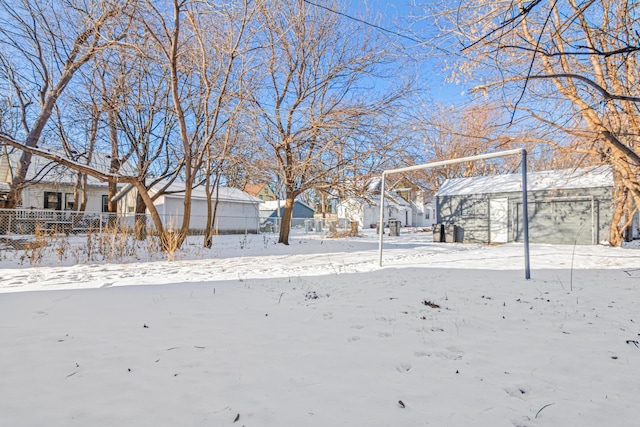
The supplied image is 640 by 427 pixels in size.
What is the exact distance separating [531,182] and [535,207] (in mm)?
1071

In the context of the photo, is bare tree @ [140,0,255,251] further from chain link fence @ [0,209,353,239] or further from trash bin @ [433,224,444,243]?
trash bin @ [433,224,444,243]

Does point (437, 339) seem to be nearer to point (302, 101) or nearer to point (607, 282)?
point (607, 282)

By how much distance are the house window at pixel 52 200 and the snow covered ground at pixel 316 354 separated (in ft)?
58.0

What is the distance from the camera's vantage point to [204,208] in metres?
19.2

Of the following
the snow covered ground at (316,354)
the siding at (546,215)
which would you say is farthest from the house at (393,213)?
the snow covered ground at (316,354)

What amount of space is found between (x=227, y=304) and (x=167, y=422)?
7.52 ft

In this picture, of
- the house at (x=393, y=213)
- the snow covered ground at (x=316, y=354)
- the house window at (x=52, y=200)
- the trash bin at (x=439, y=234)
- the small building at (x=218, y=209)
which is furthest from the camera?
the house at (x=393, y=213)

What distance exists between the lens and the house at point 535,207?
12.6 m

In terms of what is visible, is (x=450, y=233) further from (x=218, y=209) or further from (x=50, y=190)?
(x=50, y=190)

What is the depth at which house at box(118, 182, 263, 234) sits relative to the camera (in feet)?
58.2

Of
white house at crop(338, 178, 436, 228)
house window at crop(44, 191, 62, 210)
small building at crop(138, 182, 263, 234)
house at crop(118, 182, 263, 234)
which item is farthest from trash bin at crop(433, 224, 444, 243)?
house window at crop(44, 191, 62, 210)

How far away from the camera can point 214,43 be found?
8664 mm

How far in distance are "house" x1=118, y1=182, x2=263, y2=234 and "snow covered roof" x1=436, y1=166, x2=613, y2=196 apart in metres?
11.7

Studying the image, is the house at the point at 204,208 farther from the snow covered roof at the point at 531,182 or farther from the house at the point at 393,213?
the snow covered roof at the point at 531,182
